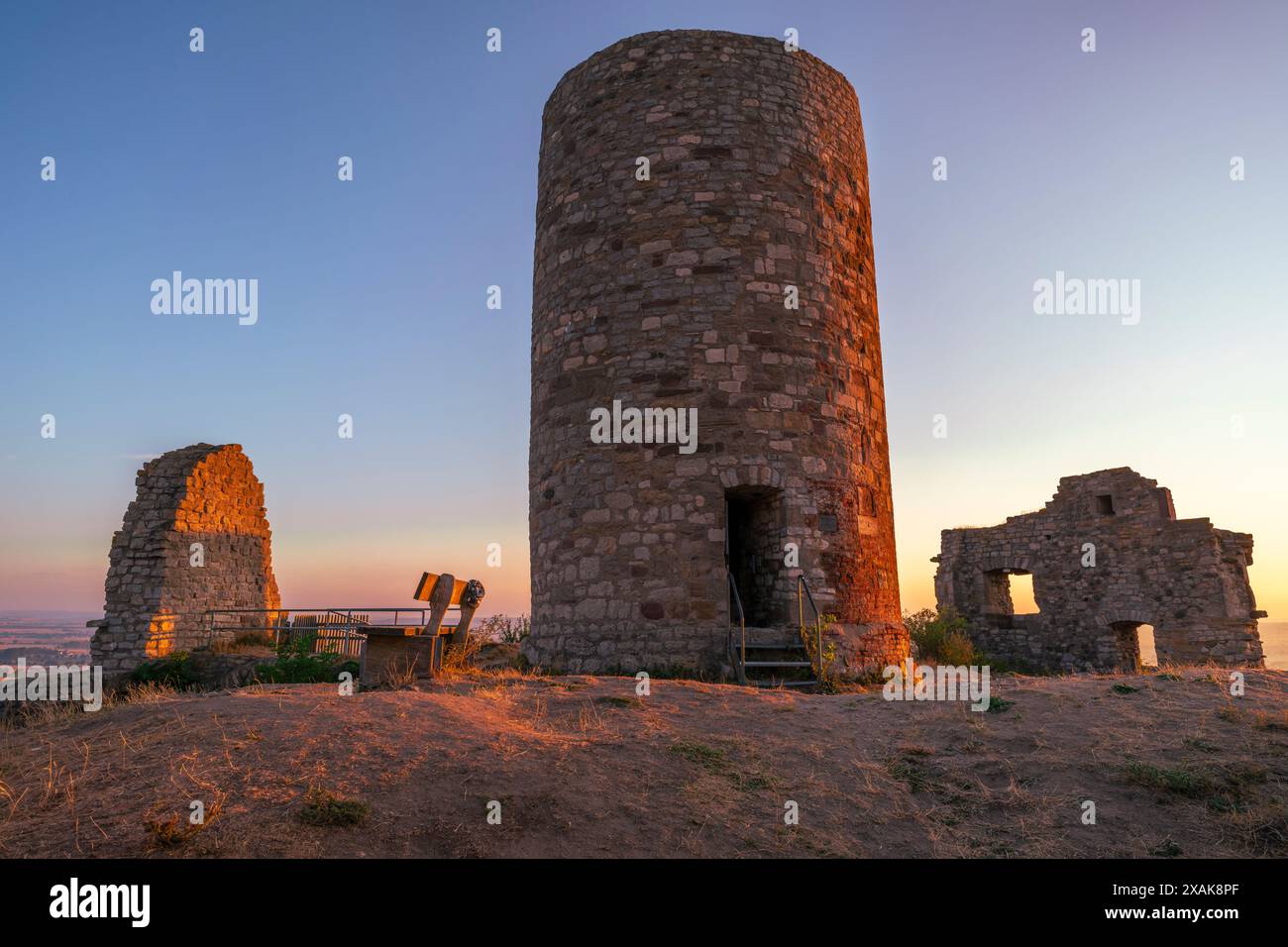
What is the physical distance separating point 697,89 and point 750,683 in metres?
7.50

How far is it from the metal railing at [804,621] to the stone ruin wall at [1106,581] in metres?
8.83

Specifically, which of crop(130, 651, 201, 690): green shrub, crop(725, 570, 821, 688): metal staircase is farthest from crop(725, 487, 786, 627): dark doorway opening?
crop(130, 651, 201, 690): green shrub

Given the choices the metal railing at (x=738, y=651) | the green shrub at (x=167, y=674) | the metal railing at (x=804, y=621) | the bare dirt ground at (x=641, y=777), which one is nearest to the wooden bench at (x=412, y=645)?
the bare dirt ground at (x=641, y=777)

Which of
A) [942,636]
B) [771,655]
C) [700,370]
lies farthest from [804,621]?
[942,636]

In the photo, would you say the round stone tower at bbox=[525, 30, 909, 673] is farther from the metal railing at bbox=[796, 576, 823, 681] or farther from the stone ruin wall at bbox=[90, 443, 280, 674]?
the stone ruin wall at bbox=[90, 443, 280, 674]

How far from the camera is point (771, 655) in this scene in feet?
29.1

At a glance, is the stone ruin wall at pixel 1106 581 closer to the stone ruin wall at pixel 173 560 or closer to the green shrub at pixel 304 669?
the green shrub at pixel 304 669

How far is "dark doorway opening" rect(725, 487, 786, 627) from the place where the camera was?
368 inches

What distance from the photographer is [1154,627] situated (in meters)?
15.7

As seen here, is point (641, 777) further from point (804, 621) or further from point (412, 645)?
point (804, 621)

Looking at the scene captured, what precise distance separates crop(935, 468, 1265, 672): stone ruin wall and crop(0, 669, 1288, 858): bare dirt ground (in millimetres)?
10005

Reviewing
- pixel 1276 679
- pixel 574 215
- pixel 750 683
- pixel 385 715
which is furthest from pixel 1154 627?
pixel 385 715

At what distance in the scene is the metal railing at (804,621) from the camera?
28.4 feet
